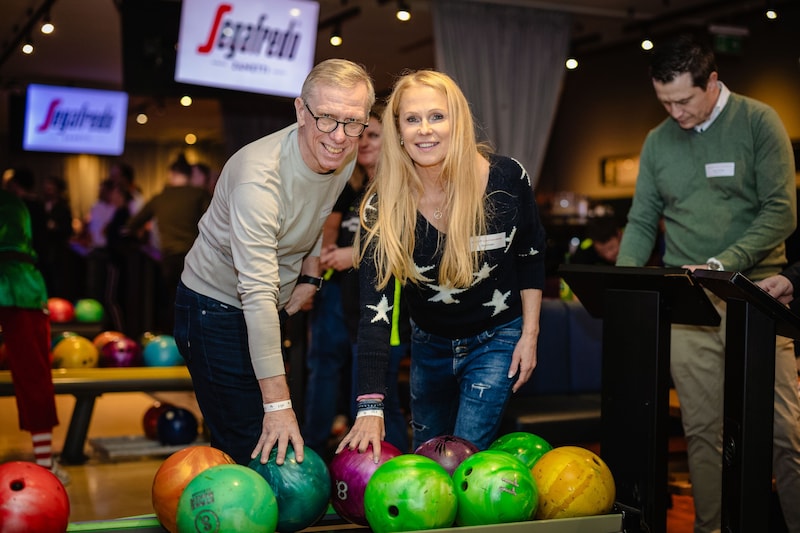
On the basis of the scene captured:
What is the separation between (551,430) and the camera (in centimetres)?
450

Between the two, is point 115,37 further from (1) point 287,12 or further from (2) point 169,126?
(2) point 169,126

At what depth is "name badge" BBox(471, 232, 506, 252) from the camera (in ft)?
9.11

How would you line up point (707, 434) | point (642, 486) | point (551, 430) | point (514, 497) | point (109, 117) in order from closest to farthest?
point (514, 497), point (642, 486), point (707, 434), point (551, 430), point (109, 117)

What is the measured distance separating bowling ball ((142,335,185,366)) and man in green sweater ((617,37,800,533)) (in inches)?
123

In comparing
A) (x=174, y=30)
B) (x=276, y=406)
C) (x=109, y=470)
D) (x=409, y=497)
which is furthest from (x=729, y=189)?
(x=174, y=30)

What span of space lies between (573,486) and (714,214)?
1.34 meters

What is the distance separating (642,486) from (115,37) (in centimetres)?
907

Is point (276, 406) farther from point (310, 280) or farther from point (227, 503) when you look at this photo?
point (310, 280)

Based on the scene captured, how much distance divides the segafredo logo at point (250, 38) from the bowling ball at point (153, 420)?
2763mm

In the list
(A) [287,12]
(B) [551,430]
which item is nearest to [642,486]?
(B) [551,430]

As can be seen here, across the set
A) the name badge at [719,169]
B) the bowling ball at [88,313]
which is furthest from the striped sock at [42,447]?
the name badge at [719,169]

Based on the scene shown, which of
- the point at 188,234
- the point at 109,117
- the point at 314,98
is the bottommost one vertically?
the point at 188,234

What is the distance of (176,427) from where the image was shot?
5.37 meters

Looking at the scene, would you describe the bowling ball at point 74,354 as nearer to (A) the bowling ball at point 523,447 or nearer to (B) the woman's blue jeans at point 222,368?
(B) the woman's blue jeans at point 222,368
